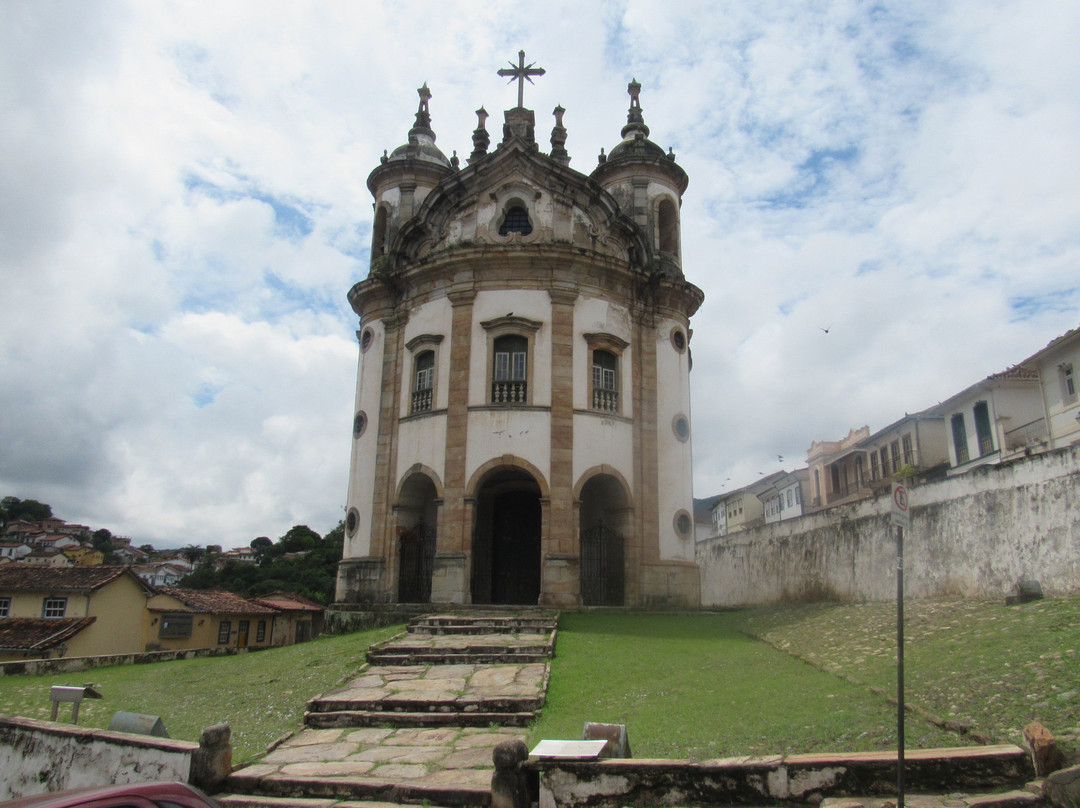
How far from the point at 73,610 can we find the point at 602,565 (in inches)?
851

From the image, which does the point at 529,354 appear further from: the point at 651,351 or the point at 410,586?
the point at 410,586

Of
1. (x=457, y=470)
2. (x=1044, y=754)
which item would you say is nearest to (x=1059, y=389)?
(x=457, y=470)

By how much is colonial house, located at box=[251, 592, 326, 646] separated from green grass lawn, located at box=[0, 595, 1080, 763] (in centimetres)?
2741

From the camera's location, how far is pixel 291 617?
42.5 metres

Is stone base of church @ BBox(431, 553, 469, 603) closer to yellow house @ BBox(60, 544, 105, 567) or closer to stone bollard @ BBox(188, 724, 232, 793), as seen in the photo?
stone bollard @ BBox(188, 724, 232, 793)

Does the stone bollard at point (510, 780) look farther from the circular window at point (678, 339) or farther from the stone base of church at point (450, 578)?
the circular window at point (678, 339)

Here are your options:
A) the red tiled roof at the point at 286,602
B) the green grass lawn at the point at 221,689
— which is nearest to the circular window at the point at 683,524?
the green grass lawn at the point at 221,689

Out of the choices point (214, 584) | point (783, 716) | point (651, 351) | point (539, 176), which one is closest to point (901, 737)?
point (783, 716)

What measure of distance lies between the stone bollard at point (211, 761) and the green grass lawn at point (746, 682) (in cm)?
60

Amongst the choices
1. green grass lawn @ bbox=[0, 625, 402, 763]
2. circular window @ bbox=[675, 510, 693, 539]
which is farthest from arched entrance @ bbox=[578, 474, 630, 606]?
green grass lawn @ bbox=[0, 625, 402, 763]

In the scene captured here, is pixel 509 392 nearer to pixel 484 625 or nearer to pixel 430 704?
pixel 484 625

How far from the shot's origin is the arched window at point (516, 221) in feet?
64.9

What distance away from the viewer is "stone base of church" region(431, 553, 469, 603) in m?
17.0

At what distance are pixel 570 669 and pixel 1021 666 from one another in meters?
5.34
